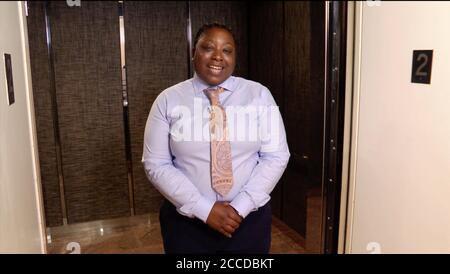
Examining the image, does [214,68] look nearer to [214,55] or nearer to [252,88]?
[214,55]

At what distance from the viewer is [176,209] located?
123 centimetres

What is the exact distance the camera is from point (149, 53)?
2.41 m

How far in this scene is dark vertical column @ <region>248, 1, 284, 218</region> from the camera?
7.69ft

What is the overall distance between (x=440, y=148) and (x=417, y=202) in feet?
0.55

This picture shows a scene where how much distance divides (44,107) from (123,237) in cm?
85

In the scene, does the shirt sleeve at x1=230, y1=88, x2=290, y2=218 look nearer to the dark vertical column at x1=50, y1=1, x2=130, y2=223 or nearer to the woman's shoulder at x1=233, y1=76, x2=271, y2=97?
the woman's shoulder at x1=233, y1=76, x2=271, y2=97

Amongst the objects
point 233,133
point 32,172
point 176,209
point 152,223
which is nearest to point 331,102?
point 233,133

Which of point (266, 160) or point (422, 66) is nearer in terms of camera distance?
point (422, 66)

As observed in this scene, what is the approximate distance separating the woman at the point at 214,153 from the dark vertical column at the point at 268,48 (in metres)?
1.17

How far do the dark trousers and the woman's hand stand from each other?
0.19 ft

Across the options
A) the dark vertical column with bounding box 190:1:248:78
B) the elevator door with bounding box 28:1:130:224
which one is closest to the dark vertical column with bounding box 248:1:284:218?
the dark vertical column with bounding box 190:1:248:78

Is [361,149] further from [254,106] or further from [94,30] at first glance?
[94,30]

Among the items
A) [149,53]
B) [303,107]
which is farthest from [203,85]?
[149,53]

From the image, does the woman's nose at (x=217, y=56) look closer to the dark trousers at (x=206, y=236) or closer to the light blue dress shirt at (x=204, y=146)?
the light blue dress shirt at (x=204, y=146)
